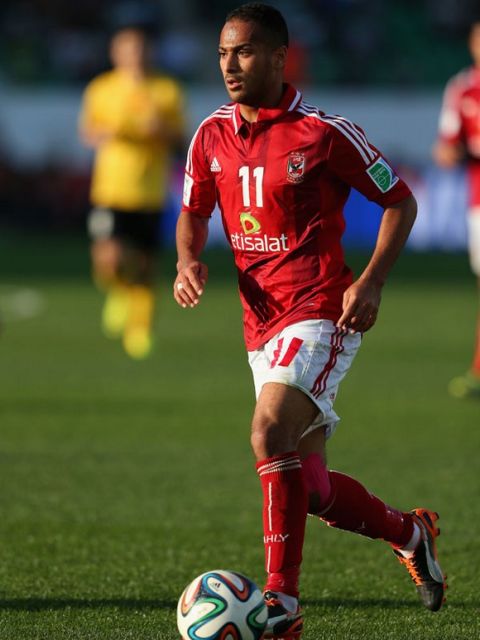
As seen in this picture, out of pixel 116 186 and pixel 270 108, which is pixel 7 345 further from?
pixel 270 108

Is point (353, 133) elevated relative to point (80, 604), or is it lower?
elevated

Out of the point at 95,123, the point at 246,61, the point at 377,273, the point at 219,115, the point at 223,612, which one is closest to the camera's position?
the point at 223,612

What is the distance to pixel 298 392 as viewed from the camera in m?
4.44

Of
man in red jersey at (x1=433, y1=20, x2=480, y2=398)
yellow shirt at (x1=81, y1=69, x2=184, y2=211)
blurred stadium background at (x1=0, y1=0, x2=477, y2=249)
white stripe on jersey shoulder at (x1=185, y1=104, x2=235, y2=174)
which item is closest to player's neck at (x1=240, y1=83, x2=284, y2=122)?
white stripe on jersey shoulder at (x1=185, y1=104, x2=235, y2=174)

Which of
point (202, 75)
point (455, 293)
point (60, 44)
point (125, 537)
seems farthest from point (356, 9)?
point (125, 537)

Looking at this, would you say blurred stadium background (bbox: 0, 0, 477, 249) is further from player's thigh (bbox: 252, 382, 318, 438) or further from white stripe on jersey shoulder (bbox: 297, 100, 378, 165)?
player's thigh (bbox: 252, 382, 318, 438)

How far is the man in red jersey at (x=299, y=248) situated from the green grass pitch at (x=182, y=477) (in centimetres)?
39

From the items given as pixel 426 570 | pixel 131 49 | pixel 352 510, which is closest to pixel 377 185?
pixel 352 510

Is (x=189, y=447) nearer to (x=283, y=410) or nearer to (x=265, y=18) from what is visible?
(x=283, y=410)

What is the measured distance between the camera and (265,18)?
4.59 meters

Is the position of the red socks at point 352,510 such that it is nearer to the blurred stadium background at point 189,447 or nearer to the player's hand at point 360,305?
the blurred stadium background at point 189,447

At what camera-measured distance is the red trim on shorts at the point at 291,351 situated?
449 centimetres

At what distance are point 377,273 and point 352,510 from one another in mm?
819

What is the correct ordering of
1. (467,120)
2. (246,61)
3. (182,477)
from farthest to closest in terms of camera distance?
(467,120), (182,477), (246,61)
